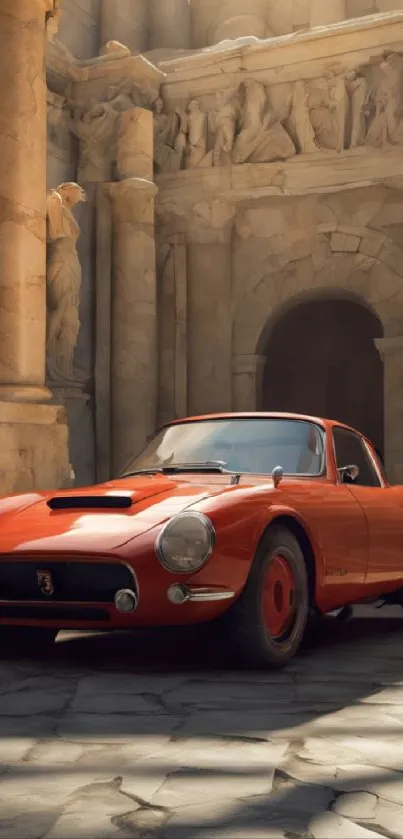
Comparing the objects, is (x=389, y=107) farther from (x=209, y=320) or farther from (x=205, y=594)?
(x=205, y=594)

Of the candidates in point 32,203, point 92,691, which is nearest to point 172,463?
point 92,691

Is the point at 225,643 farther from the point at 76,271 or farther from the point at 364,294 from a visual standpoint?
the point at 364,294

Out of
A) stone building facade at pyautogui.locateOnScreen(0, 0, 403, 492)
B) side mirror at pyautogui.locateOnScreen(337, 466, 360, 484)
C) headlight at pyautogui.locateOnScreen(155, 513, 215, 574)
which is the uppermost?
stone building facade at pyautogui.locateOnScreen(0, 0, 403, 492)

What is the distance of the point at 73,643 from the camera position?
5816 mm

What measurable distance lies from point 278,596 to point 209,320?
1383cm

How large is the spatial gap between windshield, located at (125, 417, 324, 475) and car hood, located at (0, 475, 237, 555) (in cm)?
33

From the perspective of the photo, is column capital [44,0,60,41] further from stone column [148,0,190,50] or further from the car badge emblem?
stone column [148,0,190,50]

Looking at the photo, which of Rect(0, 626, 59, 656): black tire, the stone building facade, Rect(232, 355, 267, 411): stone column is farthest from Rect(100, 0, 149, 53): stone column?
Rect(0, 626, 59, 656): black tire

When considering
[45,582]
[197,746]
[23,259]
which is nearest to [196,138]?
Answer: [23,259]

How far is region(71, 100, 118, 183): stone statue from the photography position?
739 inches

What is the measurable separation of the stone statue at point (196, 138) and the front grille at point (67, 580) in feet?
46.9

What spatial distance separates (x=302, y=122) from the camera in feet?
58.4

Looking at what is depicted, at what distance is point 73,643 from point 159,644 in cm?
45

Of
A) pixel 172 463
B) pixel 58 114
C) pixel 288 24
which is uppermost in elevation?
pixel 288 24
